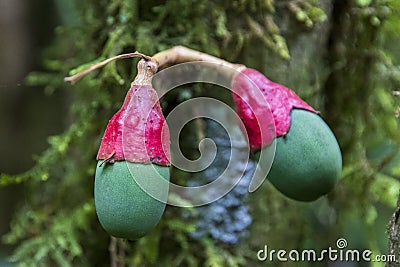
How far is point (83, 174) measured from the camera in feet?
3.60

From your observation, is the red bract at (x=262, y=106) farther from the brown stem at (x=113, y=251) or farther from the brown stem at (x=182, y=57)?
the brown stem at (x=113, y=251)

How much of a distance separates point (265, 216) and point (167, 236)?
0.69ft

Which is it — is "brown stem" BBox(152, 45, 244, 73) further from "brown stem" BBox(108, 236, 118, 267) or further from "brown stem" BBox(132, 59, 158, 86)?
"brown stem" BBox(108, 236, 118, 267)

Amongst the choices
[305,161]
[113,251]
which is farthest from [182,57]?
[113,251]

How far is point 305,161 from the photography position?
81cm

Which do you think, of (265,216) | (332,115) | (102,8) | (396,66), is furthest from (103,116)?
(396,66)

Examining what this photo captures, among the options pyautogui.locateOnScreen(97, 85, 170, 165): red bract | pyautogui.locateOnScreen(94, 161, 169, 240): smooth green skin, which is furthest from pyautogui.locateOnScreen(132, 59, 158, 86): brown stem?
pyautogui.locateOnScreen(94, 161, 169, 240): smooth green skin

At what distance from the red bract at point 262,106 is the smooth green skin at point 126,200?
8.8 inches

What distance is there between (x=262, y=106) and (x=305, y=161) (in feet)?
0.43

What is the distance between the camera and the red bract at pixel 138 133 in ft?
2.36

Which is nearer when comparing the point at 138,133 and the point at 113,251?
the point at 138,133

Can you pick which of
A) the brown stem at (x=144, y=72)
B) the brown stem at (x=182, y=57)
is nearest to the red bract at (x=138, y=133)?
the brown stem at (x=144, y=72)

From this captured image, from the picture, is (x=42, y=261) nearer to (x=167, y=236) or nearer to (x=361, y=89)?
(x=167, y=236)

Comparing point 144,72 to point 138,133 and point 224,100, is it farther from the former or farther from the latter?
point 224,100
